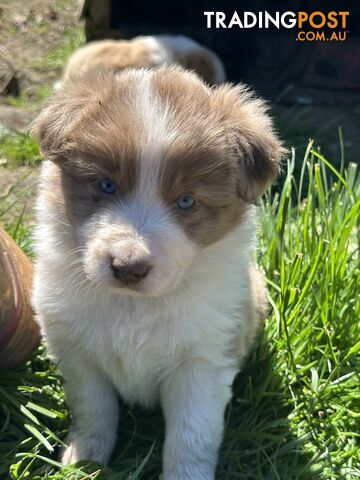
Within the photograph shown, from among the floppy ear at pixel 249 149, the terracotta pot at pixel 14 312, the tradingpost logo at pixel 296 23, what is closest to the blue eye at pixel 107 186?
the floppy ear at pixel 249 149

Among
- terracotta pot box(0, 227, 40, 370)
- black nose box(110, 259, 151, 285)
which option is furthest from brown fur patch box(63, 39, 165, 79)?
black nose box(110, 259, 151, 285)

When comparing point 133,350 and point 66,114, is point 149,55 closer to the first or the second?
point 66,114

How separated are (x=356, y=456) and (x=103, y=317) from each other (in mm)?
1406

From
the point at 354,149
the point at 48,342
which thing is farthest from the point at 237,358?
the point at 354,149

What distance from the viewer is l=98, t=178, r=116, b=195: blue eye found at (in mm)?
2625

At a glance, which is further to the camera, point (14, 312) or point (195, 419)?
point (14, 312)

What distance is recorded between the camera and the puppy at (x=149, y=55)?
638 cm

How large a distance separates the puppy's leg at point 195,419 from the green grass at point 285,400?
15 cm

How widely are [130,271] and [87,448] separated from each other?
1170 millimetres

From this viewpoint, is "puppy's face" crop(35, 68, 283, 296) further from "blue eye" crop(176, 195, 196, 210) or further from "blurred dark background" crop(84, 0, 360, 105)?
"blurred dark background" crop(84, 0, 360, 105)

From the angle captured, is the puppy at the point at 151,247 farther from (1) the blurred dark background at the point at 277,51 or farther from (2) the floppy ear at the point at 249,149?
(1) the blurred dark background at the point at 277,51

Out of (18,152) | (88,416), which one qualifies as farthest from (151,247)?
(18,152)

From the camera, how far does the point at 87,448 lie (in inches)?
128

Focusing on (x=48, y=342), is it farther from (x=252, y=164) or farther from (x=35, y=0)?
(x=35, y=0)
